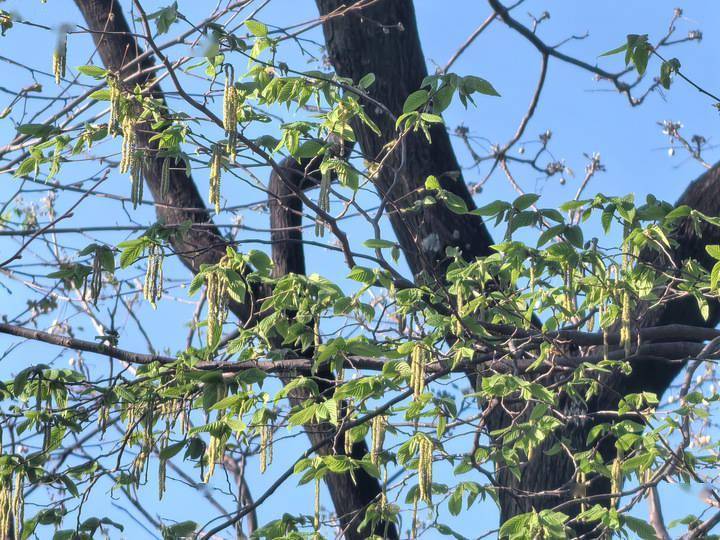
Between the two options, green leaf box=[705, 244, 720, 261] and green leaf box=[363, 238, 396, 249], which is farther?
green leaf box=[363, 238, 396, 249]

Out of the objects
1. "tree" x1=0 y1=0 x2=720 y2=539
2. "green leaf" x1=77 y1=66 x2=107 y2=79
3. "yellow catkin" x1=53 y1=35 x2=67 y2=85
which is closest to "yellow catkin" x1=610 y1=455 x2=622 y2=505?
"tree" x1=0 y1=0 x2=720 y2=539

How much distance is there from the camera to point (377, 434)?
3.42 metres

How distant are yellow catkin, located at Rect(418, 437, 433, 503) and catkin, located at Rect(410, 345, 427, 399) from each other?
0.17m

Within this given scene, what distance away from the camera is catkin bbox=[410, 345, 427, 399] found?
3088 mm

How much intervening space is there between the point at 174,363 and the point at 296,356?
0.70 metres

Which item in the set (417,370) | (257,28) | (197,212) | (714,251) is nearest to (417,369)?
(417,370)

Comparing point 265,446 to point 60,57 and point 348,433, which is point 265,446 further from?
point 60,57

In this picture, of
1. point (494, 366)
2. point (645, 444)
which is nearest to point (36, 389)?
point (494, 366)

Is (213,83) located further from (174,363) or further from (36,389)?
(36,389)

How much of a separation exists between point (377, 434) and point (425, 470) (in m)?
0.34

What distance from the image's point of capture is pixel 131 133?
3.15 metres

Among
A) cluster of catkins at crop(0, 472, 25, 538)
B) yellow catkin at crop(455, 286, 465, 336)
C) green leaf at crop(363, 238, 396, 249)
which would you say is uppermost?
green leaf at crop(363, 238, 396, 249)

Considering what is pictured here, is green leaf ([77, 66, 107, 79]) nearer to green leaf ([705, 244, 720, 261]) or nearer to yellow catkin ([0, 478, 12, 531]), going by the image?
yellow catkin ([0, 478, 12, 531])

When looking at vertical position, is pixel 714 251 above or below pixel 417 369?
above
